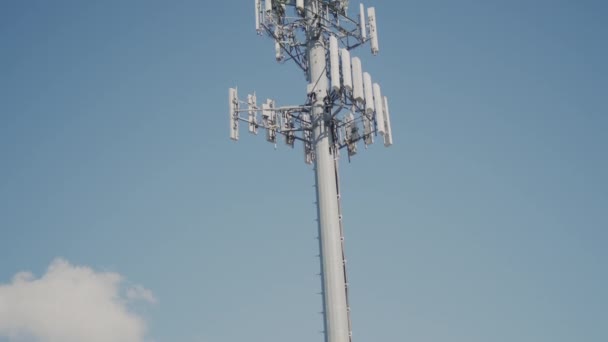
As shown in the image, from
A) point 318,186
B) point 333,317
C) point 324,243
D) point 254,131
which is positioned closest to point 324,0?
point 254,131

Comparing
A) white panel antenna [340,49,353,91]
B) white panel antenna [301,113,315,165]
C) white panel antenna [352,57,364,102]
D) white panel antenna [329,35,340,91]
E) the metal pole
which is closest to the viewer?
the metal pole

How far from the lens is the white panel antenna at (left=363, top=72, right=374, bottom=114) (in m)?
33.6

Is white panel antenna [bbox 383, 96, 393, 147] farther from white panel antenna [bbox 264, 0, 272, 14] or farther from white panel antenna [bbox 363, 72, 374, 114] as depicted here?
white panel antenna [bbox 264, 0, 272, 14]

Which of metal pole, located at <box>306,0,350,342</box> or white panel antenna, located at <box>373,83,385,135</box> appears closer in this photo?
metal pole, located at <box>306,0,350,342</box>

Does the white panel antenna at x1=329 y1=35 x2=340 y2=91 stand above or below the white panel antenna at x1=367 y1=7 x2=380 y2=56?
below

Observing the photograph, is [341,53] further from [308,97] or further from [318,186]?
[318,186]

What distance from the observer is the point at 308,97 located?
3428 cm

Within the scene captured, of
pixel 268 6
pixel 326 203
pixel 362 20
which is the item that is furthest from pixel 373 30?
pixel 326 203

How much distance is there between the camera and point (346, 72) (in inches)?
1286

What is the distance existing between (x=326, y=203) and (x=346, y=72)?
6348 millimetres

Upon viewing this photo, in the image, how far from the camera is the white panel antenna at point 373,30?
118 feet

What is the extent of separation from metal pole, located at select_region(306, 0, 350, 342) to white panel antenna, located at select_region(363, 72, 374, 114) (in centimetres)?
194

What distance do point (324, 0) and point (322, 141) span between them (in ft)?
26.7

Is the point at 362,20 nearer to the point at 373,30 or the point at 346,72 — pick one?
the point at 373,30
